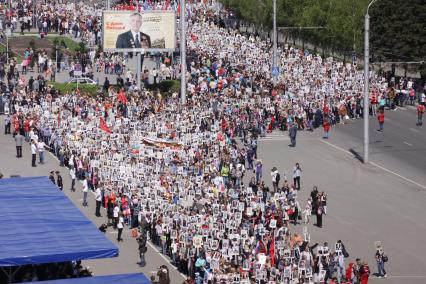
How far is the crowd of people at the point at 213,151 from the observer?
45969 mm

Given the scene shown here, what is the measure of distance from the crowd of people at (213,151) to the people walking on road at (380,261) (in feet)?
0.16

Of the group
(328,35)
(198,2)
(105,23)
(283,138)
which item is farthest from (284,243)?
(198,2)

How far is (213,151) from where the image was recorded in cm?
5988

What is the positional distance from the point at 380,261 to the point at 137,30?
34.7 meters

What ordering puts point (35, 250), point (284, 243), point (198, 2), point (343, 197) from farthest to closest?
point (198, 2) < point (343, 197) < point (284, 243) < point (35, 250)

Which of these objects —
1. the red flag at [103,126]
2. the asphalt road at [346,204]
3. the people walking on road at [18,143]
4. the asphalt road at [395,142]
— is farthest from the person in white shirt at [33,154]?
the asphalt road at [395,142]

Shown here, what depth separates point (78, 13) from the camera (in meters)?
96.6

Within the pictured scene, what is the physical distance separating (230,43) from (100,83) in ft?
27.4

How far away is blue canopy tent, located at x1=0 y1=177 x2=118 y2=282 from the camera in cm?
3716

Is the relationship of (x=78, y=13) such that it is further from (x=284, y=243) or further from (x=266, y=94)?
Result: (x=284, y=243)

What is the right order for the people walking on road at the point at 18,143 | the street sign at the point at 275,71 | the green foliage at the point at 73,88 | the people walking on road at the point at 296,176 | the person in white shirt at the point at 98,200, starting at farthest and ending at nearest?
1. the street sign at the point at 275,71
2. the green foliage at the point at 73,88
3. the people walking on road at the point at 18,143
4. the people walking on road at the point at 296,176
5. the person in white shirt at the point at 98,200

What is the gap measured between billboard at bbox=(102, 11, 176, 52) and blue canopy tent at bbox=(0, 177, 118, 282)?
33.5 meters

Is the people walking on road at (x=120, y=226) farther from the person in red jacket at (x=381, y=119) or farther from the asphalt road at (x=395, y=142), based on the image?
the person in red jacket at (x=381, y=119)

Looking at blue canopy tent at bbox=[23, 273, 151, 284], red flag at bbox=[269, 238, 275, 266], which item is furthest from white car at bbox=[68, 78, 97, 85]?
blue canopy tent at bbox=[23, 273, 151, 284]
